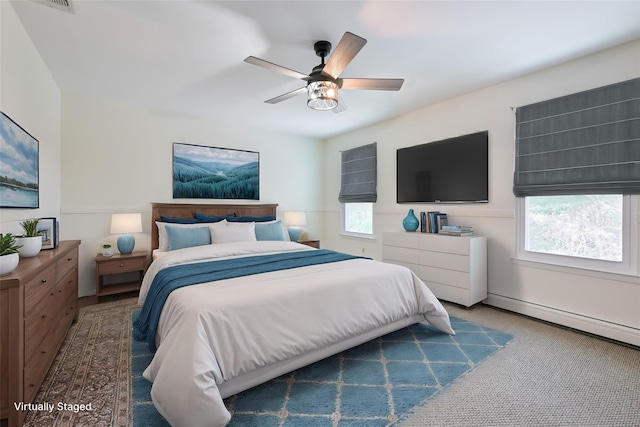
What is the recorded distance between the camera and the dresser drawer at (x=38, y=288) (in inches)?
63.9

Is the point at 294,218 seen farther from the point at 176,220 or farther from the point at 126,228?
the point at 126,228

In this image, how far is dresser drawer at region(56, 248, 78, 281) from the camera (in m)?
2.29

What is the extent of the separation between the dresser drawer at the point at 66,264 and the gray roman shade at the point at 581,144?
13.6 ft

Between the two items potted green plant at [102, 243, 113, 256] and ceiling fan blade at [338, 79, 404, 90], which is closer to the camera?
ceiling fan blade at [338, 79, 404, 90]

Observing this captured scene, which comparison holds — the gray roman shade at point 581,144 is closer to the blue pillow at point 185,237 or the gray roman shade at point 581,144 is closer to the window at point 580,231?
the window at point 580,231

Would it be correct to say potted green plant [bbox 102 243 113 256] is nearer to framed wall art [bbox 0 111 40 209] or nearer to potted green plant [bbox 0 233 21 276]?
framed wall art [bbox 0 111 40 209]

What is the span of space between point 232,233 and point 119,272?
1.38 m

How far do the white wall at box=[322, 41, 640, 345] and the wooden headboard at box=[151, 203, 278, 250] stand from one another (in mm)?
1991

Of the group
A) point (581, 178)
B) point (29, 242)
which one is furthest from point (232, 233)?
point (581, 178)

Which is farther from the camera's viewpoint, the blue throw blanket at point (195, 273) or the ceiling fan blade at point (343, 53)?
the blue throw blanket at point (195, 273)

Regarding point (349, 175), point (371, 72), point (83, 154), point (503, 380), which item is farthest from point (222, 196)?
point (503, 380)

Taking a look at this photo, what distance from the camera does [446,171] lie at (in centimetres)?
383

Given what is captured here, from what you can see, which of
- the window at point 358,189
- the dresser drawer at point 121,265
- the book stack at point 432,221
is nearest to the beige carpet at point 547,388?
the book stack at point 432,221

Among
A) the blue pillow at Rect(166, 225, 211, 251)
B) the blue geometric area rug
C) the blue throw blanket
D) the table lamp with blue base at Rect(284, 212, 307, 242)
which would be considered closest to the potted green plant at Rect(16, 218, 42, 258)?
the blue throw blanket
